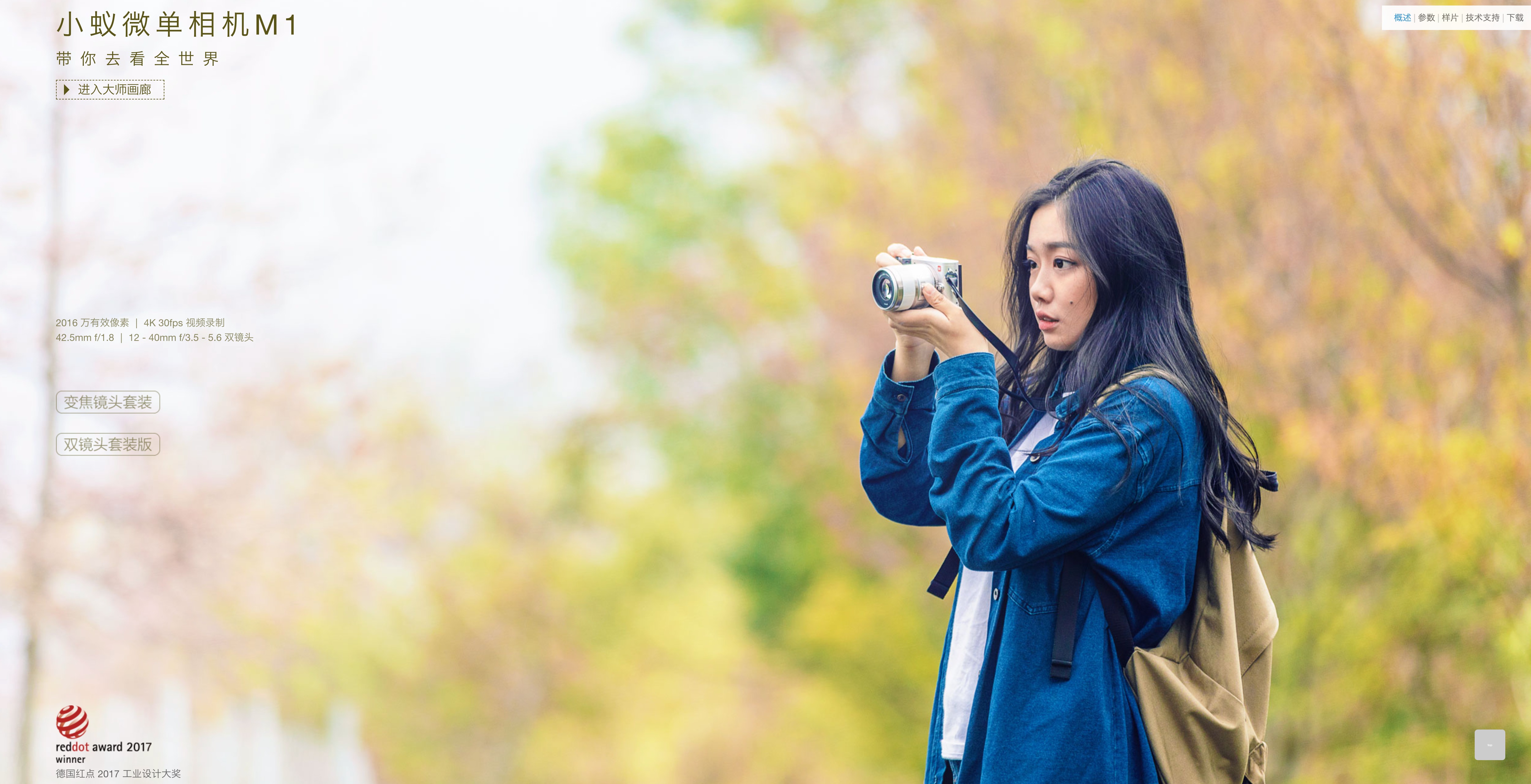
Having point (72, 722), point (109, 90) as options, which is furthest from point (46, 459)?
point (109, 90)

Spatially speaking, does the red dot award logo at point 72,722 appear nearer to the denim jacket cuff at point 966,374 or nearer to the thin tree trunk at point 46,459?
the thin tree trunk at point 46,459

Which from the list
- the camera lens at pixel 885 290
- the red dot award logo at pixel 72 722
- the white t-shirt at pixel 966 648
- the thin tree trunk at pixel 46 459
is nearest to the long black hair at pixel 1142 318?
the white t-shirt at pixel 966 648

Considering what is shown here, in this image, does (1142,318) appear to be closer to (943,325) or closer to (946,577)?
(943,325)

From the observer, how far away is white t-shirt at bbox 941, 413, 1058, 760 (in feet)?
4.69

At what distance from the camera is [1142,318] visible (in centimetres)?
143

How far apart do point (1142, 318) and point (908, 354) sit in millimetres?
297

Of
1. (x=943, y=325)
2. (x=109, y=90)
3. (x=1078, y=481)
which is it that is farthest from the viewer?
(x=109, y=90)

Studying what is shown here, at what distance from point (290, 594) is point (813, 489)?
4050 mm

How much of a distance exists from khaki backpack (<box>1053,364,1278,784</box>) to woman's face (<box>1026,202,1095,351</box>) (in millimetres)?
110

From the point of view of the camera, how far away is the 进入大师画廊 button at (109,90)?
512cm

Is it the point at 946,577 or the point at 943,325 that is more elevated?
the point at 943,325

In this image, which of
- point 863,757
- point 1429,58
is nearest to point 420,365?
point 863,757

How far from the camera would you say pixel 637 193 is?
41.4 feet

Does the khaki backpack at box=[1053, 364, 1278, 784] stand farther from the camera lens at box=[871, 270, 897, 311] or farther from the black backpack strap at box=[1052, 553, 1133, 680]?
the camera lens at box=[871, 270, 897, 311]
